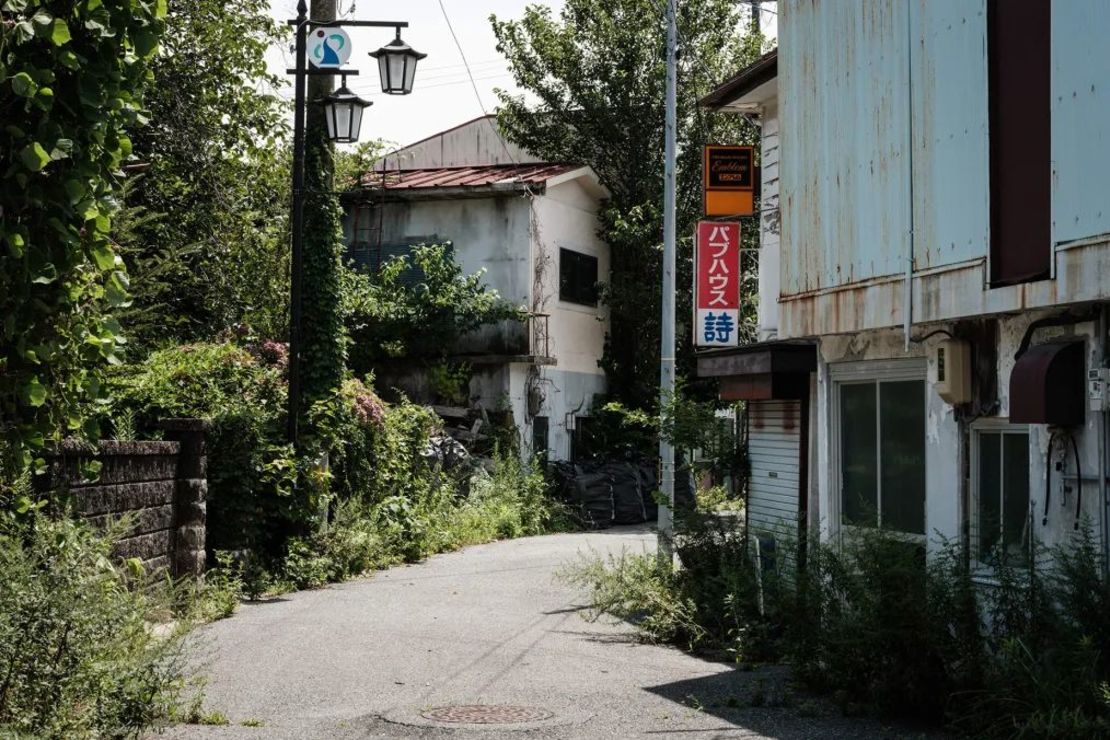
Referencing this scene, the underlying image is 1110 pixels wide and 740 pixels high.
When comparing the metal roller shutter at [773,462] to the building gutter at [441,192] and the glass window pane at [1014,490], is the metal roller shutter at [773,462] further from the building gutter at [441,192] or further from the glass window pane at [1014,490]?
the building gutter at [441,192]

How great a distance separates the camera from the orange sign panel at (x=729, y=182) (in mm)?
17328

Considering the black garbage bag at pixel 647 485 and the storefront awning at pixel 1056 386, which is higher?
the storefront awning at pixel 1056 386

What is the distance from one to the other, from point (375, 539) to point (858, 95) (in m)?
10.5

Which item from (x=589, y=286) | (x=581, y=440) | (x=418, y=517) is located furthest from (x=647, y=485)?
(x=418, y=517)

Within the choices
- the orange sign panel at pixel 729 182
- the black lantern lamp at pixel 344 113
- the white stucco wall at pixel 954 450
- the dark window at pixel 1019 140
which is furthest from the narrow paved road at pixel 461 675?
the black lantern lamp at pixel 344 113

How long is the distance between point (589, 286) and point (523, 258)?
3.04 meters

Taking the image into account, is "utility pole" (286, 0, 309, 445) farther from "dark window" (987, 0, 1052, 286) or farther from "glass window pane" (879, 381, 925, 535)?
"dark window" (987, 0, 1052, 286)

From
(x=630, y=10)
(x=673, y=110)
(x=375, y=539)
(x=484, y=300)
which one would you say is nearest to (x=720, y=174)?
(x=673, y=110)

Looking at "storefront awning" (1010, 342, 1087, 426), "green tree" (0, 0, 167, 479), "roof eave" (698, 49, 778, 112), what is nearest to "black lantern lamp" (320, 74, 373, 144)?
"roof eave" (698, 49, 778, 112)

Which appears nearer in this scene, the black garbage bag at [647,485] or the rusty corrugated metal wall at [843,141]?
the rusty corrugated metal wall at [843,141]

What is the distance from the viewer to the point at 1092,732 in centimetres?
752

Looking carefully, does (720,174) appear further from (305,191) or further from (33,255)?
(33,255)

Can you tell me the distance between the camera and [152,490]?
14703 mm

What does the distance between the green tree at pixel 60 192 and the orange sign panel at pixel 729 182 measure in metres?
10.4
